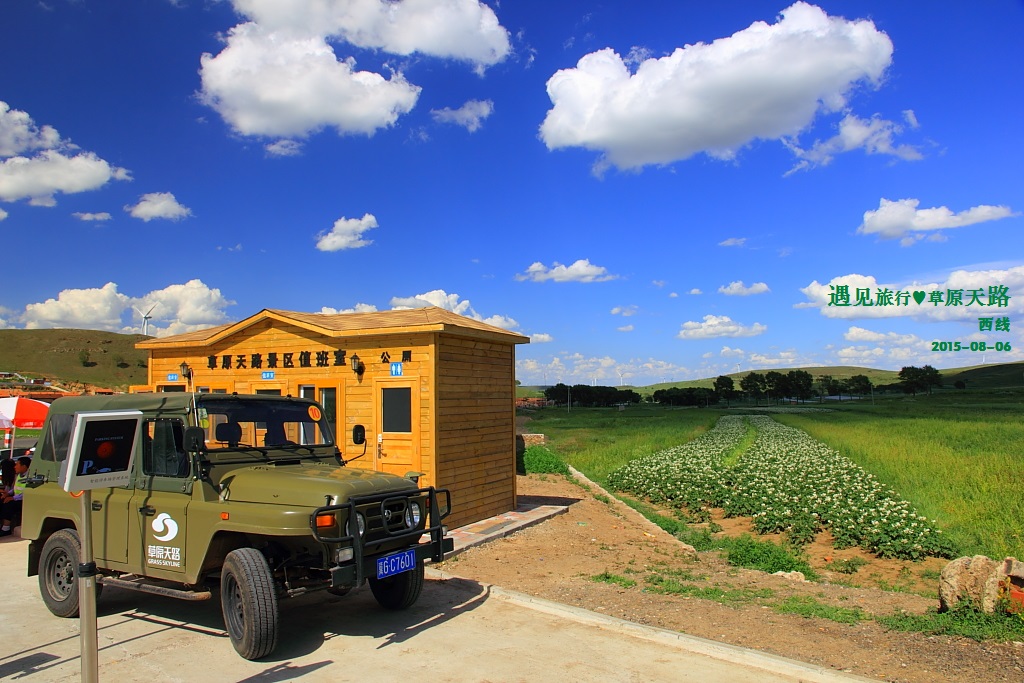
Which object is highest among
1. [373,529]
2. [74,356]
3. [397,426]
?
[74,356]

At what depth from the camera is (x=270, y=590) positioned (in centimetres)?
543

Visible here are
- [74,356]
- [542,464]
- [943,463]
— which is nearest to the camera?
[542,464]

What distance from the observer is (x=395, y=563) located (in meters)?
5.96

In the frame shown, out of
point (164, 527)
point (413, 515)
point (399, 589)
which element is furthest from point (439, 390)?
point (164, 527)

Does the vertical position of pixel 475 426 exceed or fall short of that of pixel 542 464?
it exceeds it

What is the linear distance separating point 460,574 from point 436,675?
11.1 ft

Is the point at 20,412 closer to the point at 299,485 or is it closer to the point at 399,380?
the point at 399,380

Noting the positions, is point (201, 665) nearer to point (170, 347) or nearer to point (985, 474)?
point (170, 347)

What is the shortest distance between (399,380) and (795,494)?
10.8 meters

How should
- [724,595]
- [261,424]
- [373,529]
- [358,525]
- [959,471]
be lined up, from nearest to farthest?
1. [358,525]
2. [373,529]
3. [261,424]
4. [724,595]
5. [959,471]

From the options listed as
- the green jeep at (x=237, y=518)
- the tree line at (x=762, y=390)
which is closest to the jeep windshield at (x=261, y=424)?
the green jeep at (x=237, y=518)

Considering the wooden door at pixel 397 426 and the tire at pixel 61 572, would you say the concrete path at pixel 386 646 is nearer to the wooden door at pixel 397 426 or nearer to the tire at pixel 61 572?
the tire at pixel 61 572

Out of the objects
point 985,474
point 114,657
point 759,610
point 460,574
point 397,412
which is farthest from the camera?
point 985,474

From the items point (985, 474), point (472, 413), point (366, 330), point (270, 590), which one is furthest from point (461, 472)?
point (985, 474)
